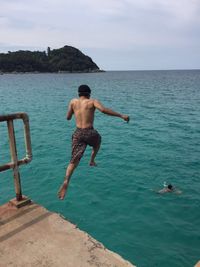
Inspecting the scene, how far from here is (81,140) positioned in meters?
6.09

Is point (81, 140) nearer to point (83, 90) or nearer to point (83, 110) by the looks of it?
point (83, 110)

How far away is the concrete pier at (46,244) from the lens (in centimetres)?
446

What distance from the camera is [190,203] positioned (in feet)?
43.5

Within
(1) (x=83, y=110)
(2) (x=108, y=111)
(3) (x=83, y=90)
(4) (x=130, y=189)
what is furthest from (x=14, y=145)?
(4) (x=130, y=189)

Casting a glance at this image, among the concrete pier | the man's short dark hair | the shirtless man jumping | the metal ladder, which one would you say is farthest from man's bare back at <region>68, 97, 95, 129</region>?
the concrete pier

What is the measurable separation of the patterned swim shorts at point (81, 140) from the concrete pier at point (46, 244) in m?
1.21

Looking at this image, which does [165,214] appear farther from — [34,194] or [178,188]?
[34,194]

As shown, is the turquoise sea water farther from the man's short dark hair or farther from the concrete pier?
the man's short dark hair

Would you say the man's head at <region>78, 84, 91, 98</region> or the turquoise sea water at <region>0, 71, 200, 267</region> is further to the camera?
the turquoise sea water at <region>0, 71, 200, 267</region>

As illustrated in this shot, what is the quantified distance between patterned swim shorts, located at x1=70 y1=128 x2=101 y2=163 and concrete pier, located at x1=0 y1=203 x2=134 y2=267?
1.21 metres

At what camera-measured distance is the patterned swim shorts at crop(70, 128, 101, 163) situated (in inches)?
237

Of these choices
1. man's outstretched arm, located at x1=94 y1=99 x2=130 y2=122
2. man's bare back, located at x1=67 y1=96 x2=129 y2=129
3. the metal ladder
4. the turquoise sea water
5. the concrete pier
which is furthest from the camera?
the turquoise sea water

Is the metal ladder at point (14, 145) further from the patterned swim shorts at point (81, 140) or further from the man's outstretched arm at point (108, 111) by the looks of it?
the man's outstretched arm at point (108, 111)

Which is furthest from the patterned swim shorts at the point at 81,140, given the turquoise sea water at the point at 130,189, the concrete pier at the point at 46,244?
the turquoise sea water at the point at 130,189
